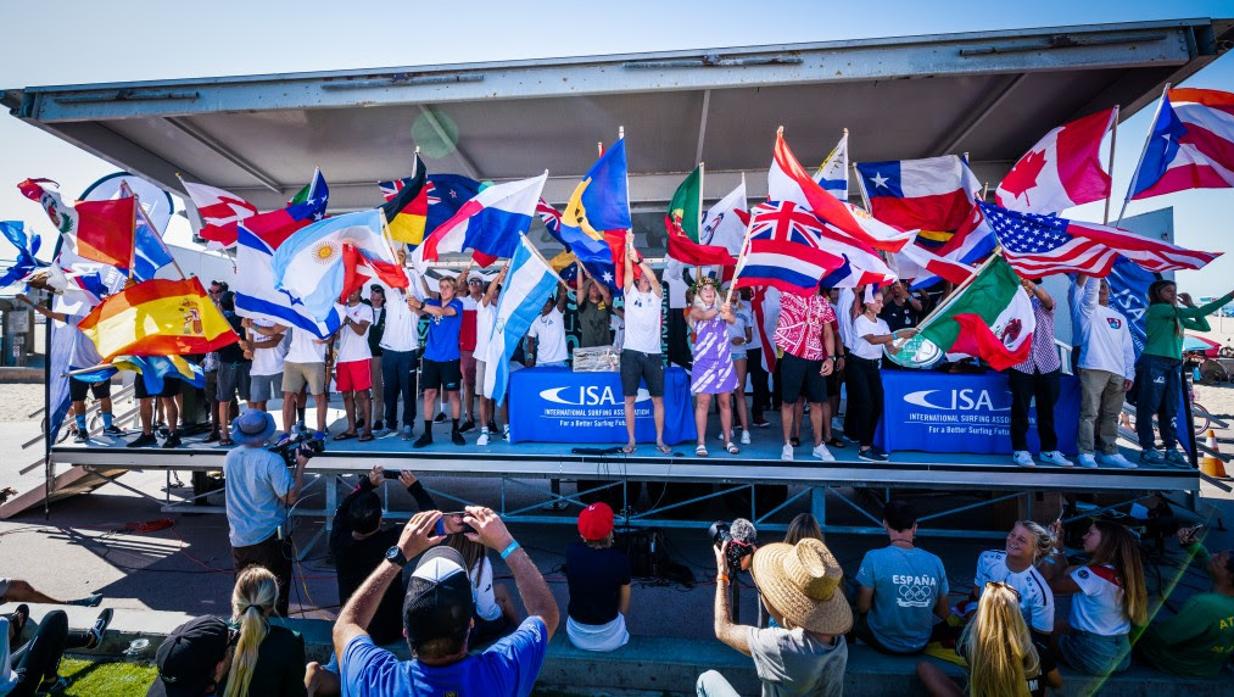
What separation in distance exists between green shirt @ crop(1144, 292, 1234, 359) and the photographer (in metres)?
9.57

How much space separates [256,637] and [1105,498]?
10.4m

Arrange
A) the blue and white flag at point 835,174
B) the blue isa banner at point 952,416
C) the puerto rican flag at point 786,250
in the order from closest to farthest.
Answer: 1. the puerto rican flag at point 786,250
2. the blue isa banner at point 952,416
3. the blue and white flag at point 835,174

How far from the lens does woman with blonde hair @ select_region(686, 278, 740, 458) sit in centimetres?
704

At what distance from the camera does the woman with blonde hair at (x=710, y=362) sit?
7039 millimetres

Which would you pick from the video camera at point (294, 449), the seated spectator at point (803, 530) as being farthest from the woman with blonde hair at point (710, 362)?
the video camera at point (294, 449)

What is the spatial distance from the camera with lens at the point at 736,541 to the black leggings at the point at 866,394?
4.24 metres

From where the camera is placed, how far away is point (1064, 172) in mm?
6965

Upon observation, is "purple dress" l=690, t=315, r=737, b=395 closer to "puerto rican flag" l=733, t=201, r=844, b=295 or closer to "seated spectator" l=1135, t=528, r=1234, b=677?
"puerto rican flag" l=733, t=201, r=844, b=295

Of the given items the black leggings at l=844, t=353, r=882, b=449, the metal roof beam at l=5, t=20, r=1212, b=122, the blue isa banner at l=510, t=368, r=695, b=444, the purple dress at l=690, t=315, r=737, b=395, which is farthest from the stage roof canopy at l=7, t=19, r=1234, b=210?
the blue isa banner at l=510, t=368, r=695, b=444

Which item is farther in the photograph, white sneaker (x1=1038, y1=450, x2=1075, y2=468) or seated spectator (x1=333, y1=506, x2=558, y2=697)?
white sneaker (x1=1038, y1=450, x2=1075, y2=468)

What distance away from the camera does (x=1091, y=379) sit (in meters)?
6.84

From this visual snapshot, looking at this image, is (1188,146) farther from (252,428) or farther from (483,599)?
(252,428)

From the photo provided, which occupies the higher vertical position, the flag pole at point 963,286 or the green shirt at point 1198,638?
the flag pole at point 963,286

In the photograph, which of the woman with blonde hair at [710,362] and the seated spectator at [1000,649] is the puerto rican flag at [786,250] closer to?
the woman with blonde hair at [710,362]
